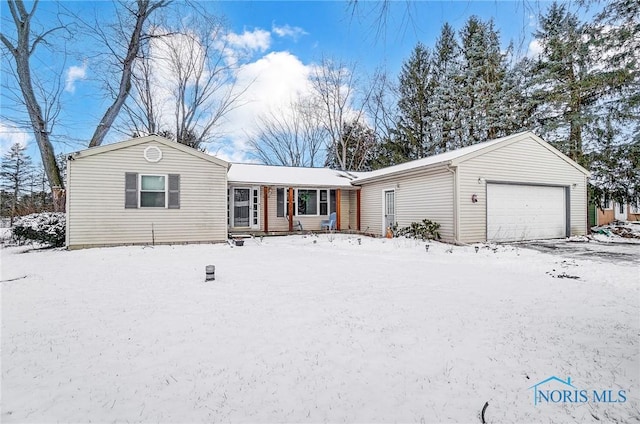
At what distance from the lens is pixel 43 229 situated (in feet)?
31.7

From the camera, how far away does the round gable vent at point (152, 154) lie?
1013cm

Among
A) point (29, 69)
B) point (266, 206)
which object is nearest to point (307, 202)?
point (266, 206)

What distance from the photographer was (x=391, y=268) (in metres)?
6.53

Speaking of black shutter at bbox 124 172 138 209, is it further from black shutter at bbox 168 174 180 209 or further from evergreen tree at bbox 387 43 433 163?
evergreen tree at bbox 387 43 433 163

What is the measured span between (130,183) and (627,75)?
16.5 meters

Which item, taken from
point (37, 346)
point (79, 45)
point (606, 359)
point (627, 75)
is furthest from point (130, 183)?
point (627, 75)

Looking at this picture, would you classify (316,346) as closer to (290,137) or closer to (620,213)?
(290,137)

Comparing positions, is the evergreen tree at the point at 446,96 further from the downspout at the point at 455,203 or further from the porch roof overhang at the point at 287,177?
the downspout at the point at 455,203

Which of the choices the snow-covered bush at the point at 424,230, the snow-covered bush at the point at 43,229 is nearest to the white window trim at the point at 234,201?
the snow-covered bush at the point at 43,229

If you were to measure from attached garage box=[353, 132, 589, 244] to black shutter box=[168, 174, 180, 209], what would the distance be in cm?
782

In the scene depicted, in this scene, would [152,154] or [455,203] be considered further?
[152,154]

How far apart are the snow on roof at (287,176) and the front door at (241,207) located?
74cm

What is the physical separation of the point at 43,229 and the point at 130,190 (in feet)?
9.02

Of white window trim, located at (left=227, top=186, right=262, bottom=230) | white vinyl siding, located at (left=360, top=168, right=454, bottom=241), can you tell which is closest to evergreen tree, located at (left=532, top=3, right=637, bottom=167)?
white vinyl siding, located at (left=360, top=168, right=454, bottom=241)
